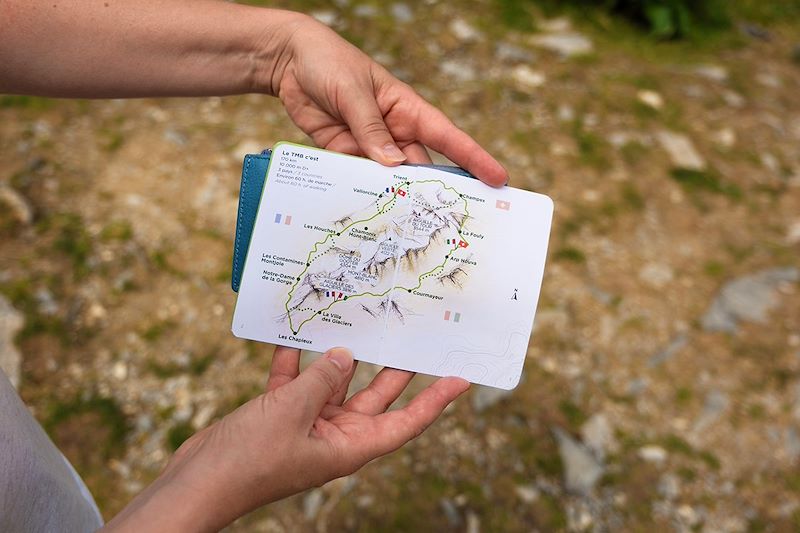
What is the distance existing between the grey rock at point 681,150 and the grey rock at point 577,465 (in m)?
1.93

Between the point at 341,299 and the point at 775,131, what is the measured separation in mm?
3375

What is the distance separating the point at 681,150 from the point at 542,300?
4.91 feet

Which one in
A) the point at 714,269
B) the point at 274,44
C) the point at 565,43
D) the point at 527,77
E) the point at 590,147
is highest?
the point at 274,44

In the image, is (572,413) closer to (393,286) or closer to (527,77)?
(393,286)

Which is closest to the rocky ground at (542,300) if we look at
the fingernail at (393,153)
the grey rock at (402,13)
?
the grey rock at (402,13)

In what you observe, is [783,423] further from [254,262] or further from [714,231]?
[254,262]

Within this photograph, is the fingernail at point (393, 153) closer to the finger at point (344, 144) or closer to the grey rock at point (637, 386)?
the finger at point (344, 144)

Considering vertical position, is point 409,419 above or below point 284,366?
above

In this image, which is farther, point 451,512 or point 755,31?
point 755,31

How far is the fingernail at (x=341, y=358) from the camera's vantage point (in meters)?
1.82

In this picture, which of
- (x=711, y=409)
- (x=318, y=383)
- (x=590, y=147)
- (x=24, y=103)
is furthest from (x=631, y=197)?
(x=24, y=103)

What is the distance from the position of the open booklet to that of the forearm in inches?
16.9

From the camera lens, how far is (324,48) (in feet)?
7.02

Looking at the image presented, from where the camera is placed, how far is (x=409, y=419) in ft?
5.70
